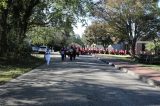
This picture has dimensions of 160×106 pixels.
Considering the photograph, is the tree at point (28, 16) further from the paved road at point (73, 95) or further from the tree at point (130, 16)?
the paved road at point (73, 95)

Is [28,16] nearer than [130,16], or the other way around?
[28,16]

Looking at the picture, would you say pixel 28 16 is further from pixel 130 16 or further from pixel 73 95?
pixel 73 95

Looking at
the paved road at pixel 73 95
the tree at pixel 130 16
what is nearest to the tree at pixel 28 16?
the tree at pixel 130 16

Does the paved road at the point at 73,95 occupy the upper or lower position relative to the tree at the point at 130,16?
lower

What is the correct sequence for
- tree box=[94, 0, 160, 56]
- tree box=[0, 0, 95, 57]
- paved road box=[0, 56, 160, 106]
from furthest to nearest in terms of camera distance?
tree box=[94, 0, 160, 56] < tree box=[0, 0, 95, 57] < paved road box=[0, 56, 160, 106]

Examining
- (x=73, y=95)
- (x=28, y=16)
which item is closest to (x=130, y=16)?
(x=28, y=16)

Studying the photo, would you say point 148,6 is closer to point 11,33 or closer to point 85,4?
point 85,4

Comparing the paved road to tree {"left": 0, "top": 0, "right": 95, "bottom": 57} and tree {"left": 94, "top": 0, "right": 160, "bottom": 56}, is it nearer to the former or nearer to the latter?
tree {"left": 0, "top": 0, "right": 95, "bottom": 57}

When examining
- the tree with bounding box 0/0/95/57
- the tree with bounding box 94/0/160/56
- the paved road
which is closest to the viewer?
the paved road

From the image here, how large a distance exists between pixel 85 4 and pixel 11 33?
31.9 ft

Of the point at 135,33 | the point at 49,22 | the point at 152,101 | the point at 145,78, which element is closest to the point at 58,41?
the point at 135,33

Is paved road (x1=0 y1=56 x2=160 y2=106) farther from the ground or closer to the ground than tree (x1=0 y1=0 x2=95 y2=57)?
closer to the ground

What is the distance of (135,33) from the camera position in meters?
66.4

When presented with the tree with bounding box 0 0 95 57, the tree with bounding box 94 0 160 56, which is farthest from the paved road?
the tree with bounding box 94 0 160 56
